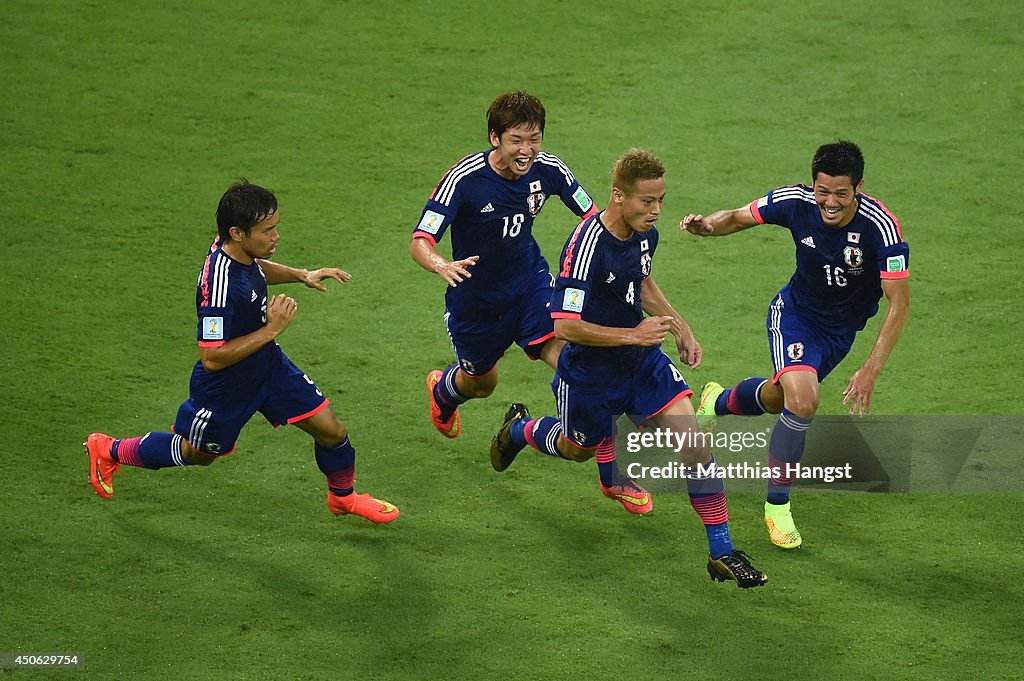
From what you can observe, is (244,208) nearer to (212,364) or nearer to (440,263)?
(212,364)

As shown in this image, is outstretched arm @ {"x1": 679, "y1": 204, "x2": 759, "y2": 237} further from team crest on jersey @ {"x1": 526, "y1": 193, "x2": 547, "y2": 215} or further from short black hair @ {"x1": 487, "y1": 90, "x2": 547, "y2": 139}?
short black hair @ {"x1": 487, "y1": 90, "x2": 547, "y2": 139}

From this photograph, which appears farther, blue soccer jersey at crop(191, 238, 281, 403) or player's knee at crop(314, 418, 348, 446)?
player's knee at crop(314, 418, 348, 446)

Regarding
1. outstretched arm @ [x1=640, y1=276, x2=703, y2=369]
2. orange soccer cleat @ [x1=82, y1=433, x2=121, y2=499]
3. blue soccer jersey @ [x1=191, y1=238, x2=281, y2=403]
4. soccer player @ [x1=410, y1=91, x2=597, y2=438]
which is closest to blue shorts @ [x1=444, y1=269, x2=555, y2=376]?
soccer player @ [x1=410, y1=91, x2=597, y2=438]

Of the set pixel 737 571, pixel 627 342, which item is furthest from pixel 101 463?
pixel 737 571

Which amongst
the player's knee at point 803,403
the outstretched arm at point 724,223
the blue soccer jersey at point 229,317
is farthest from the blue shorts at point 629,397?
the blue soccer jersey at point 229,317

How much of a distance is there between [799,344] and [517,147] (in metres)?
1.75

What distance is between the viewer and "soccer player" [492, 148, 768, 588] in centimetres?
625

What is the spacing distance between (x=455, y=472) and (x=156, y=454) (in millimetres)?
1644

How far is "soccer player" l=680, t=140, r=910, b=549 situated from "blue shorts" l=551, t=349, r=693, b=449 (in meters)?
0.71

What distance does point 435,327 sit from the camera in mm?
8945

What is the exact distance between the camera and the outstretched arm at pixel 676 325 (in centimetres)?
630

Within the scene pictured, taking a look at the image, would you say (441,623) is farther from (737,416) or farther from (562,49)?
(562,49)

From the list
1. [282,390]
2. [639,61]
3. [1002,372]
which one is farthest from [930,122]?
[282,390]

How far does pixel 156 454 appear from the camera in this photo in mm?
6930
